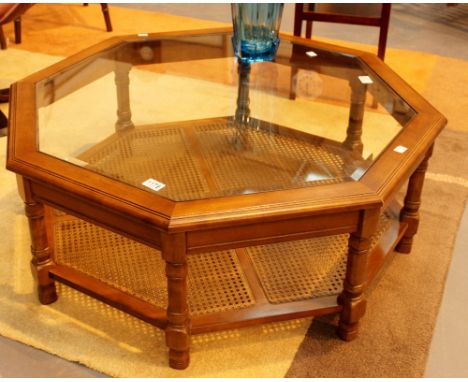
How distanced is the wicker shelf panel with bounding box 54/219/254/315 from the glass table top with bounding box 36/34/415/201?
39 cm

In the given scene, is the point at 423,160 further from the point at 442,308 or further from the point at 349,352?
the point at 349,352

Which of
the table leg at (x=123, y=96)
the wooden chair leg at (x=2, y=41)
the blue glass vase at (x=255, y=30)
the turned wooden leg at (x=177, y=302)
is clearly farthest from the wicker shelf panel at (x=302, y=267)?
the wooden chair leg at (x=2, y=41)

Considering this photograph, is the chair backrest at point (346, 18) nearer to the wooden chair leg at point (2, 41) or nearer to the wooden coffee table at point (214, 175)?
the wooden coffee table at point (214, 175)

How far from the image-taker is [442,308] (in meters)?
2.04

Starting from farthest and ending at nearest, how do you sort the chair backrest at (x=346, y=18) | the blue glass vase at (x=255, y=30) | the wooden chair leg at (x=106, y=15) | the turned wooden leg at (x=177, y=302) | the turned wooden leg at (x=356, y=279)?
the wooden chair leg at (x=106, y=15)
the chair backrest at (x=346, y=18)
the blue glass vase at (x=255, y=30)
the turned wooden leg at (x=356, y=279)
the turned wooden leg at (x=177, y=302)

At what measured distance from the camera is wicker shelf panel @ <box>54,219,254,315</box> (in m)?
1.94

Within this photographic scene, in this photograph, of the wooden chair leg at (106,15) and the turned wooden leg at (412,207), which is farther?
the wooden chair leg at (106,15)

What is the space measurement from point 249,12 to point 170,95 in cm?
43

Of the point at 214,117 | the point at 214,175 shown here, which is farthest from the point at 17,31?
the point at 214,175

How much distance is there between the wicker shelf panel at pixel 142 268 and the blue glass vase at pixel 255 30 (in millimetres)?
797

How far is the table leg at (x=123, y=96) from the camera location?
2143mm

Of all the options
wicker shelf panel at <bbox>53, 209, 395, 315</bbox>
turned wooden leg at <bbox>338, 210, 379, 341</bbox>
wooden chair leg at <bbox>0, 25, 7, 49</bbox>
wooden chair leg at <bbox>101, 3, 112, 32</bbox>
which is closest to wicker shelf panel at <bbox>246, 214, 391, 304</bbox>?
wicker shelf panel at <bbox>53, 209, 395, 315</bbox>

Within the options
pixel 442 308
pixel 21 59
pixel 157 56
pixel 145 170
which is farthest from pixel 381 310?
pixel 21 59

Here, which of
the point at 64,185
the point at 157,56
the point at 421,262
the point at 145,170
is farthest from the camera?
the point at 157,56
